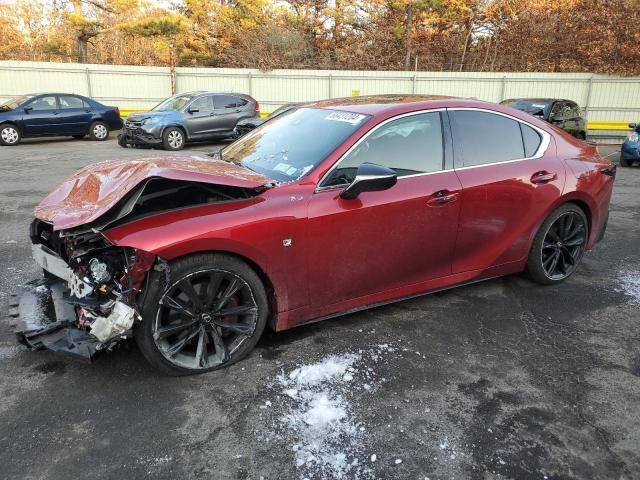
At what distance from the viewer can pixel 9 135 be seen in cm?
1463

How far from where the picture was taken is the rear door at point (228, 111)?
1530 cm

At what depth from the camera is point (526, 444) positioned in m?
2.65

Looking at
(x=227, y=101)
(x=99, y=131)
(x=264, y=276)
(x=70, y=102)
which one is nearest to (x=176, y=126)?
(x=227, y=101)

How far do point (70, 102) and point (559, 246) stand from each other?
14.9m

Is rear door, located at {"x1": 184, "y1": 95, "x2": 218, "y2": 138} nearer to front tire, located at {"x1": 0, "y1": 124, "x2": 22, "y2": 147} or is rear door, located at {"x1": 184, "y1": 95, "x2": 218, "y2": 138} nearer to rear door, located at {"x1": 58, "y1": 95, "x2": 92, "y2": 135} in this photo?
rear door, located at {"x1": 58, "y1": 95, "x2": 92, "y2": 135}

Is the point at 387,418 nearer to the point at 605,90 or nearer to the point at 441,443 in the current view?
the point at 441,443

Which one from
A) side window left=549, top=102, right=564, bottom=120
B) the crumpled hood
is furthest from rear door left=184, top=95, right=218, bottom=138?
the crumpled hood

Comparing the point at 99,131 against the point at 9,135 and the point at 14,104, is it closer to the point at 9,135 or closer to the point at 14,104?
the point at 14,104

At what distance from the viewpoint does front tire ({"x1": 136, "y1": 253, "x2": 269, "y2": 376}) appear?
117 inches

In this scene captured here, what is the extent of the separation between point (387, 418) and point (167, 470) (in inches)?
44.9

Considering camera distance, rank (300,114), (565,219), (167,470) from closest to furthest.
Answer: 1. (167,470)
2. (300,114)
3. (565,219)

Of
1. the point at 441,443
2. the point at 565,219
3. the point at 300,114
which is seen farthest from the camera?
the point at 565,219

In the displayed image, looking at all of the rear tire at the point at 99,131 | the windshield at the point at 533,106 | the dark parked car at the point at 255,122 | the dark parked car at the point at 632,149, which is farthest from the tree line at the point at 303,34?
the dark parked car at the point at 255,122

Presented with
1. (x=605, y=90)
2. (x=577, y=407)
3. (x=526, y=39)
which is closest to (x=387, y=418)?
(x=577, y=407)
